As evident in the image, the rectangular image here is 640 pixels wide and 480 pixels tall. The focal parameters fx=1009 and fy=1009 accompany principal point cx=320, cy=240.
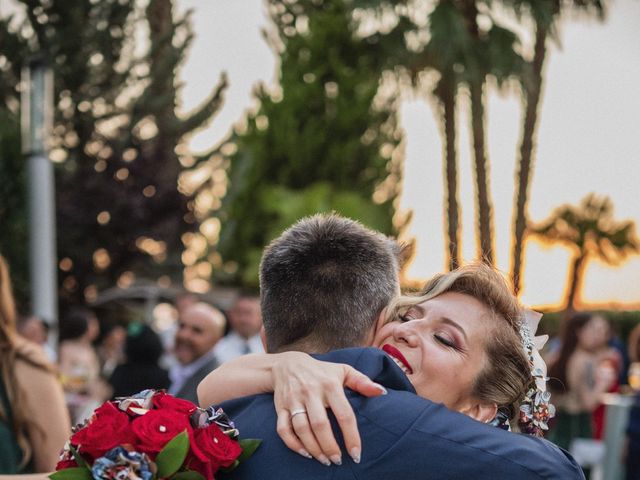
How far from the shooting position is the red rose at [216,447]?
209 centimetres

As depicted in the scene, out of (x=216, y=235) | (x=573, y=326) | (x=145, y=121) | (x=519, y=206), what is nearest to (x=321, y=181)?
(x=216, y=235)

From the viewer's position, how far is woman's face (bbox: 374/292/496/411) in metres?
2.49

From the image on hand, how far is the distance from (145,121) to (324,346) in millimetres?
25031

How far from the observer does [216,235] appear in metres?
29.5

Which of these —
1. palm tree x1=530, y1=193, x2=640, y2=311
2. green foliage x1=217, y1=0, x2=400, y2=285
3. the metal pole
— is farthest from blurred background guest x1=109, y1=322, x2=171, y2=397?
palm tree x1=530, y1=193, x2=640, y2=311

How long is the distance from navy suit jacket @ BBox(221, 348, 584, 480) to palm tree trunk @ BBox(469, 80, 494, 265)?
61.1ft

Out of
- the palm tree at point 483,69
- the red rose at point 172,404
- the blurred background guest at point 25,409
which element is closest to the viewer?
the red rose at point 172,404

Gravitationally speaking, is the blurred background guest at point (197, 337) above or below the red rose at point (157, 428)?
below

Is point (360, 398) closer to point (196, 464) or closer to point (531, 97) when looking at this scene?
point (196, 464)

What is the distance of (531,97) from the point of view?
69.7ft

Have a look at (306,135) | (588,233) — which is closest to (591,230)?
(588,233)

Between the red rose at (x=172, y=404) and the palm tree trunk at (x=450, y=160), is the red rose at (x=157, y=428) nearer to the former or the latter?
the red rose at (x=172, y=404)

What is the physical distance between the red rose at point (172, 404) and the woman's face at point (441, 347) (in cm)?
53

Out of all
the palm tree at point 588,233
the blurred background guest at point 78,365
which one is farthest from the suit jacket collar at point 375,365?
the palm tree at point 588,233
